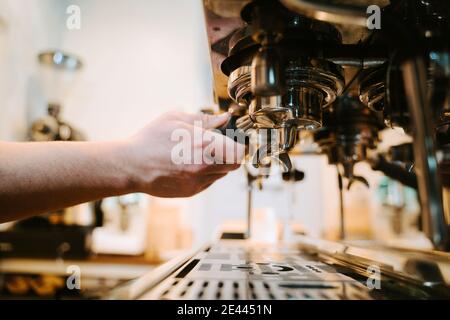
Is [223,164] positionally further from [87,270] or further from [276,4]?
[87,270]

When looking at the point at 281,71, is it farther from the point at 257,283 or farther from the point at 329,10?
the point at 257,283

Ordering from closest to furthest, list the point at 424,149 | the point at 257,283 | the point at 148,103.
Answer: the point at 424,149
the point at 257,283
the point at 148,103

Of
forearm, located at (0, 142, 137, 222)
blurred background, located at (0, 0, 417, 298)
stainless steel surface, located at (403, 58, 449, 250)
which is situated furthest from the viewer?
blurred background, located at (0, 0, 417, 298)

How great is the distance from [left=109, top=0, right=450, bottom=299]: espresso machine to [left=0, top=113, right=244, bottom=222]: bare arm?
12 cm

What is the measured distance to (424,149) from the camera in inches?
11.7

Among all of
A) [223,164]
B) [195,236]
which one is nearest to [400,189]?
[195,236]

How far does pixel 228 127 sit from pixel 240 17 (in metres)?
0.23

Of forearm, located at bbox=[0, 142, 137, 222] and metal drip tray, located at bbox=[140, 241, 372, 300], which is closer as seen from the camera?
metal drip tray, located at bbox=[140, 241, 372, 300]

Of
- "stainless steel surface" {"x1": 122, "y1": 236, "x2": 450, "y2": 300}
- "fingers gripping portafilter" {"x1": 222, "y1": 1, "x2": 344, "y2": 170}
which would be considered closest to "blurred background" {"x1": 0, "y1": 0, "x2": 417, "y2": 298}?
"stainless steel surface" {"x1": 122, "y1": 236, "x2": 450, "y2": 300}

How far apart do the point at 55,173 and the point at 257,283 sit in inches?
13.7

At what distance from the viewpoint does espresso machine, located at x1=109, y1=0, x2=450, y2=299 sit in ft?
1.01

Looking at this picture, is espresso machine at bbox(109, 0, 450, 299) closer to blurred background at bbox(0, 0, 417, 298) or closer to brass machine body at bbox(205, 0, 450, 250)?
brass machine body at bbox(205, 0, 450, 250)

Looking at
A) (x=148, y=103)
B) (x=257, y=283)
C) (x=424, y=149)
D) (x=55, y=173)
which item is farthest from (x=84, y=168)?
(x=148, y=103)

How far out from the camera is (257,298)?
1.19ft
